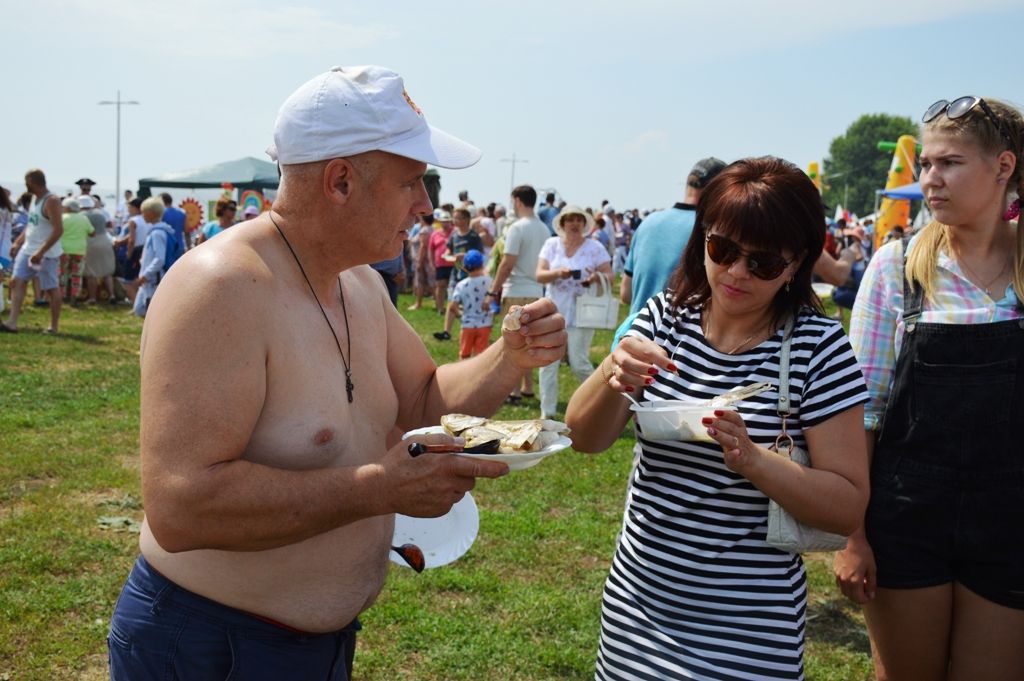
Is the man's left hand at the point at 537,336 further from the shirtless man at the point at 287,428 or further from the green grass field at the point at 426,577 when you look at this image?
the green grass field at the point at 426,577

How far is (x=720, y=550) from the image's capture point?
2.25 metres

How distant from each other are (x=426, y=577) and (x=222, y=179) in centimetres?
2070

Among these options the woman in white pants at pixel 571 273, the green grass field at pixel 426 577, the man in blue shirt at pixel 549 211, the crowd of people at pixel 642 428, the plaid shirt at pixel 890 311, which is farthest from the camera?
the man in blue shirt at pixel 549 211

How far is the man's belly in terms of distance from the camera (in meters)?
1.92

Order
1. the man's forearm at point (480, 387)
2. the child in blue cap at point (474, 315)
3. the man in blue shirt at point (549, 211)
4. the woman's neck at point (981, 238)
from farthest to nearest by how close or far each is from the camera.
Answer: the man in blue shirt at point (549, 211) → the child in blue cap at point (474, 315) → the woman's neck at point (981, 238) → the man's forearm at point (480, 387)

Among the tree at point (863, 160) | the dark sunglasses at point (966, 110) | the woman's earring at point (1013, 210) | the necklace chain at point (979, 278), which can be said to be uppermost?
the tree at point (863, 160)

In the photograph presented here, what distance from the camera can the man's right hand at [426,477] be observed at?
1.81 meters

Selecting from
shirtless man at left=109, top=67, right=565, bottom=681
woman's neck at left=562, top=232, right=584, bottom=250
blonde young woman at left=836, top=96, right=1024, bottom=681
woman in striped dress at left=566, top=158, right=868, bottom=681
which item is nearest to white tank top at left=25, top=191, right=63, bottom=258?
woman's neck at left=562, top=232, right=584, bottom=250

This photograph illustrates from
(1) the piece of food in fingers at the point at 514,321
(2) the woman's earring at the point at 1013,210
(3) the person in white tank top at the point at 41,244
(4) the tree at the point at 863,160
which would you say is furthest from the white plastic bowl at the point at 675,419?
(4) the tree at the point at 863,160

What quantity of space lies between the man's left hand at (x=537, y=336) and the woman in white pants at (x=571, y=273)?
617cm

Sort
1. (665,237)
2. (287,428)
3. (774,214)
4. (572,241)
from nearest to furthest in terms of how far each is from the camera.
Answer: (287,428)
(774,214)
(665,237)
(572,241)

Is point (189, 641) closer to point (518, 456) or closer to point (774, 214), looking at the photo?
point (518, 456)

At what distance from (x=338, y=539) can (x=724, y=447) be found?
0.94 meters

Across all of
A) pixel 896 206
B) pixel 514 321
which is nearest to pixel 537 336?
pixel 514 321
